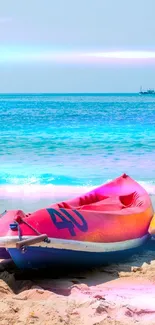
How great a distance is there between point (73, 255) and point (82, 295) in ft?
1.85

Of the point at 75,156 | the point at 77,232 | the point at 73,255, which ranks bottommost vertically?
the point at 75,156

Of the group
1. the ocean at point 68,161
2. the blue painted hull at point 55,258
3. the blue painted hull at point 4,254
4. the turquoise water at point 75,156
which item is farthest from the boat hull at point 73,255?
the turquoise water at point 75,156

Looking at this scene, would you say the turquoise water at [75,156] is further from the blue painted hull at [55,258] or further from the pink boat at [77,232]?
the blue painted hull at [55,258]

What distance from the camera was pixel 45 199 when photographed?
8.86 metres

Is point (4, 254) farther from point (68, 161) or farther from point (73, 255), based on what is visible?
point (68, 161)

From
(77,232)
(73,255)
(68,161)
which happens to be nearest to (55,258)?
(73,255)

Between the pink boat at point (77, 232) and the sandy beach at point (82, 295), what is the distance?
162 millimetres

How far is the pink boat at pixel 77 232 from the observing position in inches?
189

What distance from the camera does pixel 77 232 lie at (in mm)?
5164

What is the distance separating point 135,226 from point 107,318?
2061 mm

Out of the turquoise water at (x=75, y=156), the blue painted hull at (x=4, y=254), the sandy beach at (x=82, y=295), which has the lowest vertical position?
the turquoise water at (x=75, y=156)

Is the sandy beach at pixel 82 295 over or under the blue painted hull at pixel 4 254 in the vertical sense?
under

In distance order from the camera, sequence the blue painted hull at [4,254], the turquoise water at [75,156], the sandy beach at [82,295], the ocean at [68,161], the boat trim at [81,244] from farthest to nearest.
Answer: the turquoise water at [75,156] < the ocean at [68,161] < the blue painted hull at [4,254] < the boat trim at [81,244] < the sandy beach at [82,295]

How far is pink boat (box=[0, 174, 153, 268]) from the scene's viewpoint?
15.8 feet
